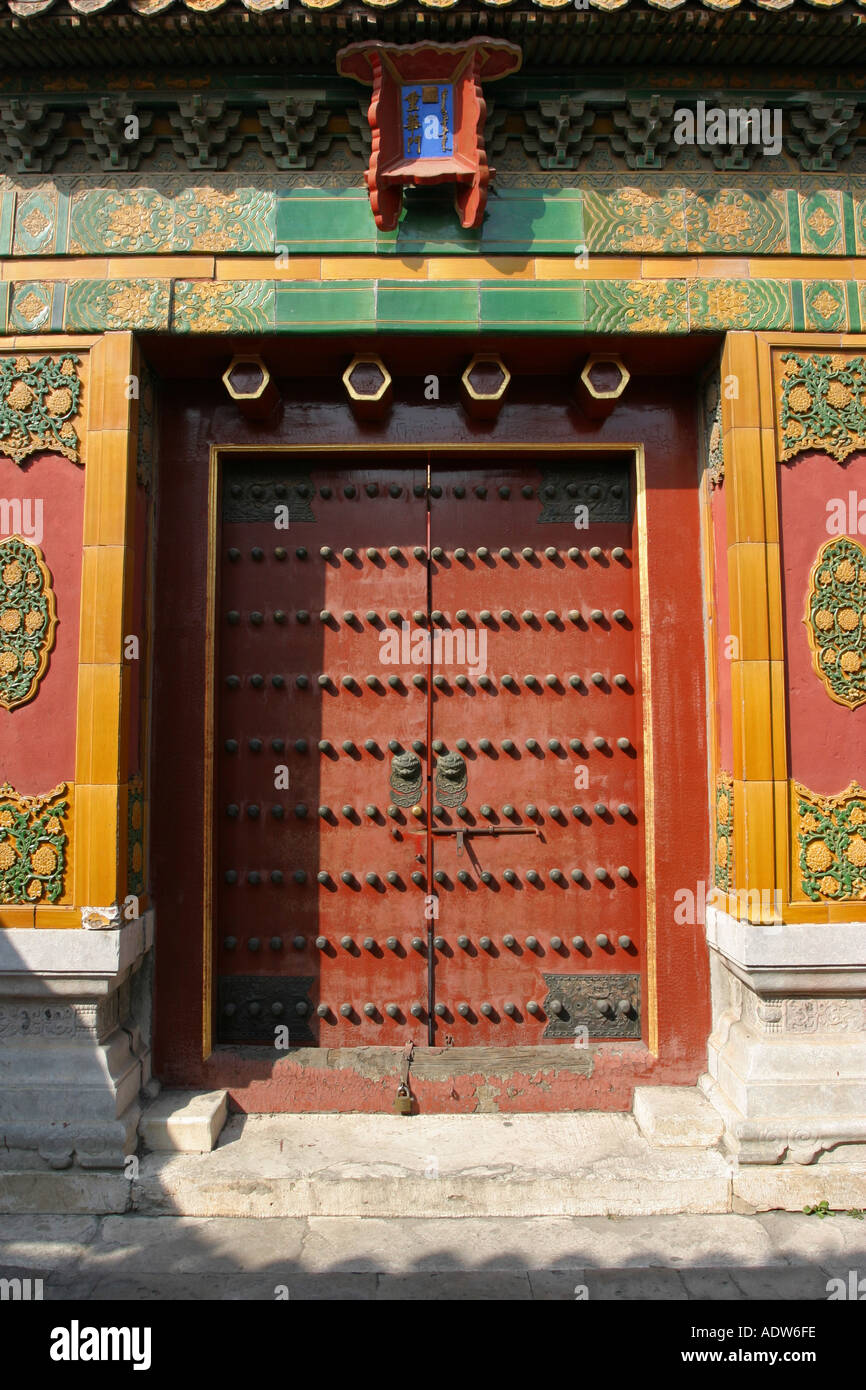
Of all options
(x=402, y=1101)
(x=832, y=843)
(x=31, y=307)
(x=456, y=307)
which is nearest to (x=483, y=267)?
(x=456, y=307)

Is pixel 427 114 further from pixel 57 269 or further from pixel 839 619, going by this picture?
pixel 839 619

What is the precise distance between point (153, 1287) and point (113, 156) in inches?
180

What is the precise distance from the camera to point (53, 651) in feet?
12.3

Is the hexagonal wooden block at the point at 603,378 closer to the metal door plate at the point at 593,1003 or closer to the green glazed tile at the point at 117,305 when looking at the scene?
the green glazed tile at the point at 117,305

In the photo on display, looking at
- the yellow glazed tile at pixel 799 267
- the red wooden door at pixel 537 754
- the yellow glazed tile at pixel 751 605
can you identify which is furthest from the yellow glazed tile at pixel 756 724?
the yellow glazed tile at pixel 799 267

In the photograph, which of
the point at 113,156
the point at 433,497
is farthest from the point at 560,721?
the point at 113,156

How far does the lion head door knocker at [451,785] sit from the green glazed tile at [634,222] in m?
2.42

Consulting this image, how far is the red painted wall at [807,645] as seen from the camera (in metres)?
3.70

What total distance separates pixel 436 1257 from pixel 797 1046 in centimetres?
165

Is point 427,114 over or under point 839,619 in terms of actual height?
over

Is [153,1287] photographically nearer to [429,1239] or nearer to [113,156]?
[429,1239]

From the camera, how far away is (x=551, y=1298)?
2.87 m

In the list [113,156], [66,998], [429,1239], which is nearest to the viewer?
[429,1239]

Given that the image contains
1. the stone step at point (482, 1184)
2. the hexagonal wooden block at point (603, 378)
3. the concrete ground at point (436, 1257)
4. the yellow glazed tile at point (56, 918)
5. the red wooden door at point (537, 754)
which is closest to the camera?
the concrete ground at point (436, 1257)
